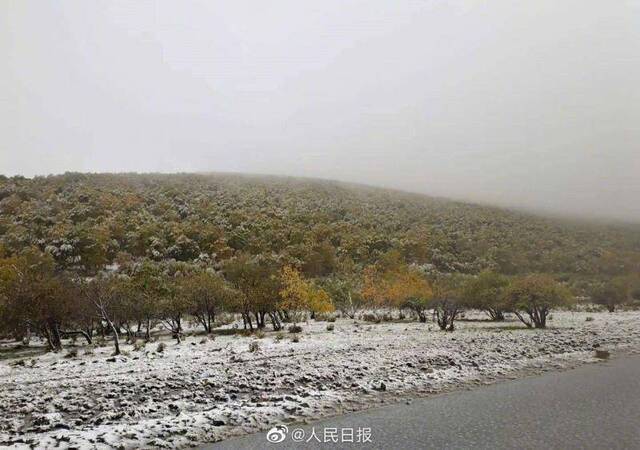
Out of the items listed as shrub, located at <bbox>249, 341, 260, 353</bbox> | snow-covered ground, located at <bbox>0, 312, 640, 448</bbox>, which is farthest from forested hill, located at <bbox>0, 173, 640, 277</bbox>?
snow-covered ground, located at <bbox>0, 312, 640, 448</bbox>

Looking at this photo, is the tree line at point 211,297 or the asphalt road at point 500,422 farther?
the tree line at point 211,297

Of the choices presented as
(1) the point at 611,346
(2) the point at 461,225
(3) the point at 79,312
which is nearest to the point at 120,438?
(3) the point at 79,312

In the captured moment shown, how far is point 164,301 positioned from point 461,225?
7493 cm

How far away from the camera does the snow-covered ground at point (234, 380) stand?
45.1ft

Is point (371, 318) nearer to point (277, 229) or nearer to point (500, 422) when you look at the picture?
point (277, 229)

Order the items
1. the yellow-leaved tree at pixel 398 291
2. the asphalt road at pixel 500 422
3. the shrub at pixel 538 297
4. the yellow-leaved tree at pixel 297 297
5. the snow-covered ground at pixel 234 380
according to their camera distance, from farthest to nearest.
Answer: the yellow-leaved tree at pixel 398 291 → the yellow-leaved tree at pixel 297 297 → the shrub at pixel 538 297 → the snow-covered ground at pixel 234 380 → the asphalt road at pixel 500 422

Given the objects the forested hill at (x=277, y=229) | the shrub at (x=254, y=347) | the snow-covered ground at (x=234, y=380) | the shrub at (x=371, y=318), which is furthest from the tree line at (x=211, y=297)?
the forested hill at (x=277, y=229)

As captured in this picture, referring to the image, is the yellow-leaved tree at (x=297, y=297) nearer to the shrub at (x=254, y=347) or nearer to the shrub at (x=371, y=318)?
the shrub at (x=371, y=318)

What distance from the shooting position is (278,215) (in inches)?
3701

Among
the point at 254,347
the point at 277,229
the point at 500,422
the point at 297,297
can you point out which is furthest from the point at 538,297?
the point at 277,229

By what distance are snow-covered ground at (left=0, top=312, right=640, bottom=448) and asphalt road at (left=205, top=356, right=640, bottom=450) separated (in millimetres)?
1330

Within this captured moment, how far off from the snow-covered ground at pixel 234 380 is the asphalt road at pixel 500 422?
1.33 m

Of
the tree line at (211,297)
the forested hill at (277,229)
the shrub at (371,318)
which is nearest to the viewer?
the tree line at (211,297)

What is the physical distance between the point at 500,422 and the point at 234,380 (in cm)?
1082
